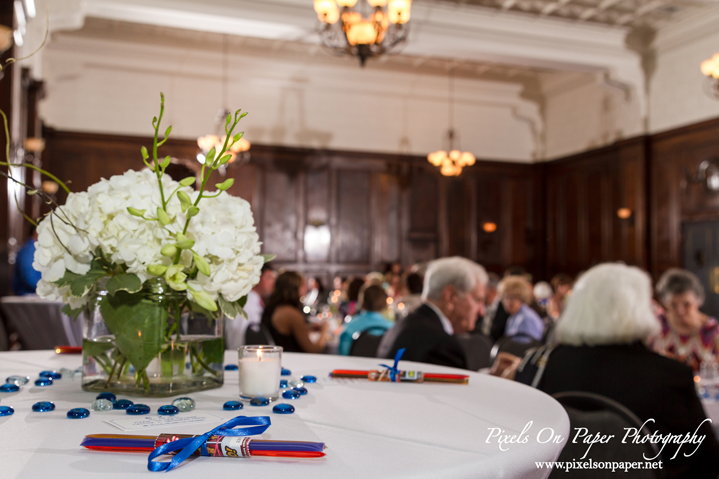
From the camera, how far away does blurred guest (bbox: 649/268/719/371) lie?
3.90m

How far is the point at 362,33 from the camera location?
623 cm

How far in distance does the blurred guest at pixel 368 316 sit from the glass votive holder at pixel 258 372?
342cm

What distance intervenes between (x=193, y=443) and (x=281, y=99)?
1173cm

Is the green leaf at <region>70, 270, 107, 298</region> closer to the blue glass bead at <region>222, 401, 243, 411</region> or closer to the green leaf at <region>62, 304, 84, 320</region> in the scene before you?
the green leaf at <region>62, 304, 84, 320</region>

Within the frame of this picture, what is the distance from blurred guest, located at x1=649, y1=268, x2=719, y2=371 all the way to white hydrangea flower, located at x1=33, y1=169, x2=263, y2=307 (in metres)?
3.44

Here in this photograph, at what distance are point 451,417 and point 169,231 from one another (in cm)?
64

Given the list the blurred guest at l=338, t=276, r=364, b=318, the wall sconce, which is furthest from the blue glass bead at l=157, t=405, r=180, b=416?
the wall sconce

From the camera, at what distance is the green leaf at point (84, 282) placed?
1.22 meters

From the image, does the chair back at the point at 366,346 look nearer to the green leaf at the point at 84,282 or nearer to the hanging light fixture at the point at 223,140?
the green leaf at the point at 84,282

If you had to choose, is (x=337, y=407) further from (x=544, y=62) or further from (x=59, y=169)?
(x=59, y=169)

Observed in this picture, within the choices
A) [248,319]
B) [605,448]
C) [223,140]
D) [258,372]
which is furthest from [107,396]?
[223,140]

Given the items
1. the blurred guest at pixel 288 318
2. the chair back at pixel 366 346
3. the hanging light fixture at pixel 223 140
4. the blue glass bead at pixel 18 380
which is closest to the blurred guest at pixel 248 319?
the blurred guest at pixel 288 318

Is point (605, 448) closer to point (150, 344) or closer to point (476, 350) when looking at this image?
point (150, 344)

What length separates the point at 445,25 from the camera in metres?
9.14
